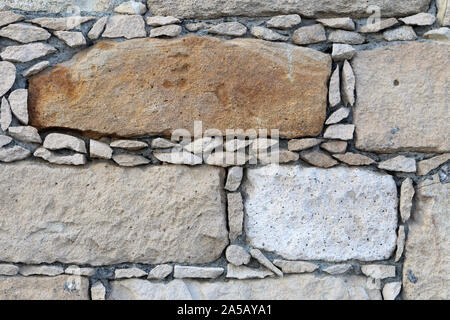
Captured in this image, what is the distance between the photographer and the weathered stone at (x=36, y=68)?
1.71m

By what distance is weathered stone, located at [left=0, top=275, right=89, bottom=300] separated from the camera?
1.71m

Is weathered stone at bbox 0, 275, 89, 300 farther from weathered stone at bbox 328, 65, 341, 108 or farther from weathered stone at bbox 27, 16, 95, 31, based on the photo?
weathered stone at bbox 328, 65, 341, 108

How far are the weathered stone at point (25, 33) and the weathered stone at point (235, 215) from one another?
92cm

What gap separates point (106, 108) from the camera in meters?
1.71


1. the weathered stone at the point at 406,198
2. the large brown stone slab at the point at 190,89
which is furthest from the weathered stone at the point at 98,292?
the weathered stone at the point at 406,198

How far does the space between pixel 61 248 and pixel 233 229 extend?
2.10 ft

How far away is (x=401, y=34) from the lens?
1.73 metres

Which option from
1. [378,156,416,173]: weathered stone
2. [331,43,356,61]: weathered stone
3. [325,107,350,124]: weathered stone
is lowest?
[378,156,416,173]: weathered stone

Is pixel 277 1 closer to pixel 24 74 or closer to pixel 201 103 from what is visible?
pixel 201 103

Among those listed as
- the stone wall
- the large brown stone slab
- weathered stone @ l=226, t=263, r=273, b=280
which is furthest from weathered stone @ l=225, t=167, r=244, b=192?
weathered stone @ l=226, t=263, r=273, b=280

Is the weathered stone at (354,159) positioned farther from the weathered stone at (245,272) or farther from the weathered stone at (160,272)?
the weathered stone at (160,272)

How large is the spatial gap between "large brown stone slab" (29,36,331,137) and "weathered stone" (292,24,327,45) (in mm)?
73

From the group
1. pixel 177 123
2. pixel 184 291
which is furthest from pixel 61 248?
pixel 177 123

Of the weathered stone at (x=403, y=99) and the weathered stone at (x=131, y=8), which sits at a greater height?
the weathered stone at (x=131, y=8)
